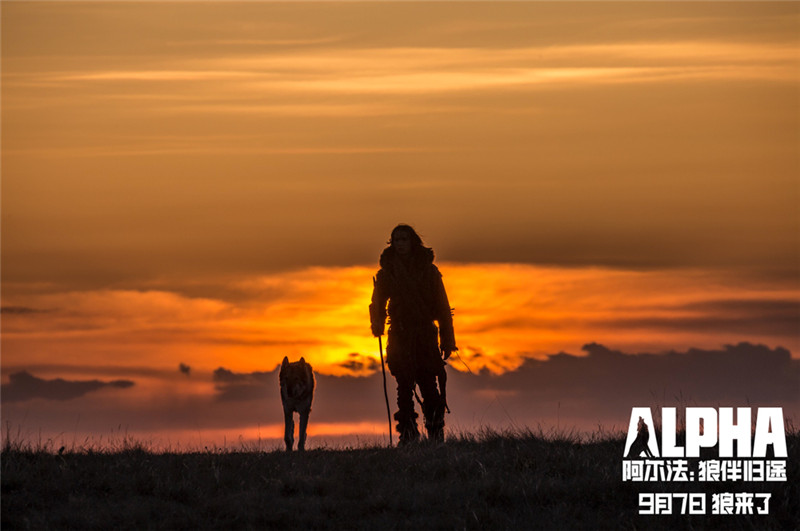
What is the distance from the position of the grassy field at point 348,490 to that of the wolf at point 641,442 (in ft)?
0.61

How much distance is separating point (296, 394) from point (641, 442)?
555 centimetres

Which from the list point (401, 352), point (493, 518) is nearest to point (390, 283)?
point (401, 352)

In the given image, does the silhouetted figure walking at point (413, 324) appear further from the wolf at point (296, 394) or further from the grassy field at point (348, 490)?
the grassy field at point (348, 490)

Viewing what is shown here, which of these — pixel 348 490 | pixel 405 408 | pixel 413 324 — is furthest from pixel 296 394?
pixel 348 490

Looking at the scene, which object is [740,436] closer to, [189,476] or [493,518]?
[493,518]

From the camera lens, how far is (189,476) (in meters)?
12.7

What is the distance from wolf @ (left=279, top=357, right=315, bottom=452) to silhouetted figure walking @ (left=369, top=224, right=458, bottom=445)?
1634mm

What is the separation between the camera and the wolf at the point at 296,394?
17.5m

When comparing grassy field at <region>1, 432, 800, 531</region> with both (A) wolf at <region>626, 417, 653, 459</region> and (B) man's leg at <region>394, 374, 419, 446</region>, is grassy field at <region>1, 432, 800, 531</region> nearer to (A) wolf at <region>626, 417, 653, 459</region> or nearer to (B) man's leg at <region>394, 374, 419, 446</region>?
(A) wolf at <region>626, 417, 653, 459</region>

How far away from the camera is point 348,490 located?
1221 cm

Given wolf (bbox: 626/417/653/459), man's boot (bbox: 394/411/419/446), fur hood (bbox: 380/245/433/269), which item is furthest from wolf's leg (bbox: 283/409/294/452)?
wolf (bbox: 626/417/653/459)

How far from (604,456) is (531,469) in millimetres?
1019

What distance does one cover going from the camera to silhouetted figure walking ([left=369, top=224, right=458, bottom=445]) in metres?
16.4

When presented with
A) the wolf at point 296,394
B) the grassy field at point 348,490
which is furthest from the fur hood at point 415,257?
the grassy field at point 348,490
